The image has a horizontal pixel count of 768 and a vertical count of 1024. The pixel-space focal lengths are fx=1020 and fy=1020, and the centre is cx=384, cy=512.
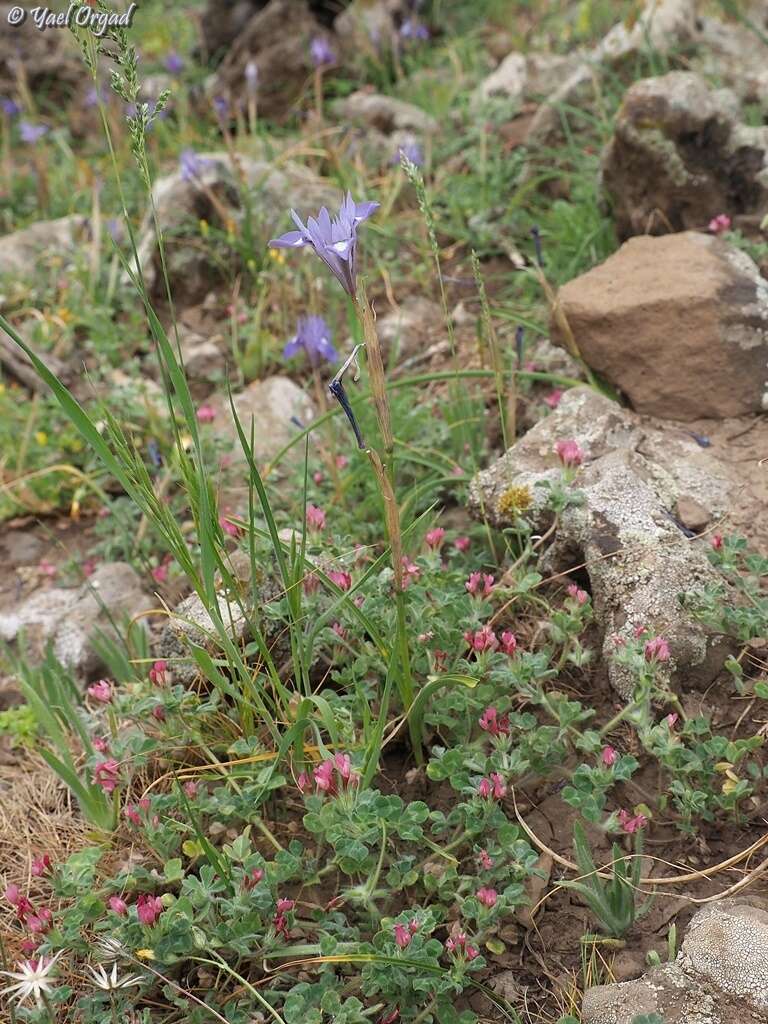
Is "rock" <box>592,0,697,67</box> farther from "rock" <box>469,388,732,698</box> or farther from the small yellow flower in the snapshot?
the small yellow flower

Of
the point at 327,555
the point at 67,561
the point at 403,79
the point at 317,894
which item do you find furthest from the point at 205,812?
the point at 403,79

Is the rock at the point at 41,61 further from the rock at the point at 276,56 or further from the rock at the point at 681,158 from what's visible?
the rock at the point at 681,158

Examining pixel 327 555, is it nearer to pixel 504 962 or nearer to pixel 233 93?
pixel 504 962

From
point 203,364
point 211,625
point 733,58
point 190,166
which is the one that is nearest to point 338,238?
point 211,625

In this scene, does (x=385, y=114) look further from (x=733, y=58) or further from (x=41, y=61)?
(x=41, y=61)

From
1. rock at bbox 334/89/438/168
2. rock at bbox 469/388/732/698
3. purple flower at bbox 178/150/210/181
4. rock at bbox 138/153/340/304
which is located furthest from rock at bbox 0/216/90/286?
rock at bbox 469/388/732/698

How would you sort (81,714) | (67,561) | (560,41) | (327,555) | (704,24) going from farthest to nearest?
(560,41)
(704,24)
(67,561)
(81,714)
(327,555)
